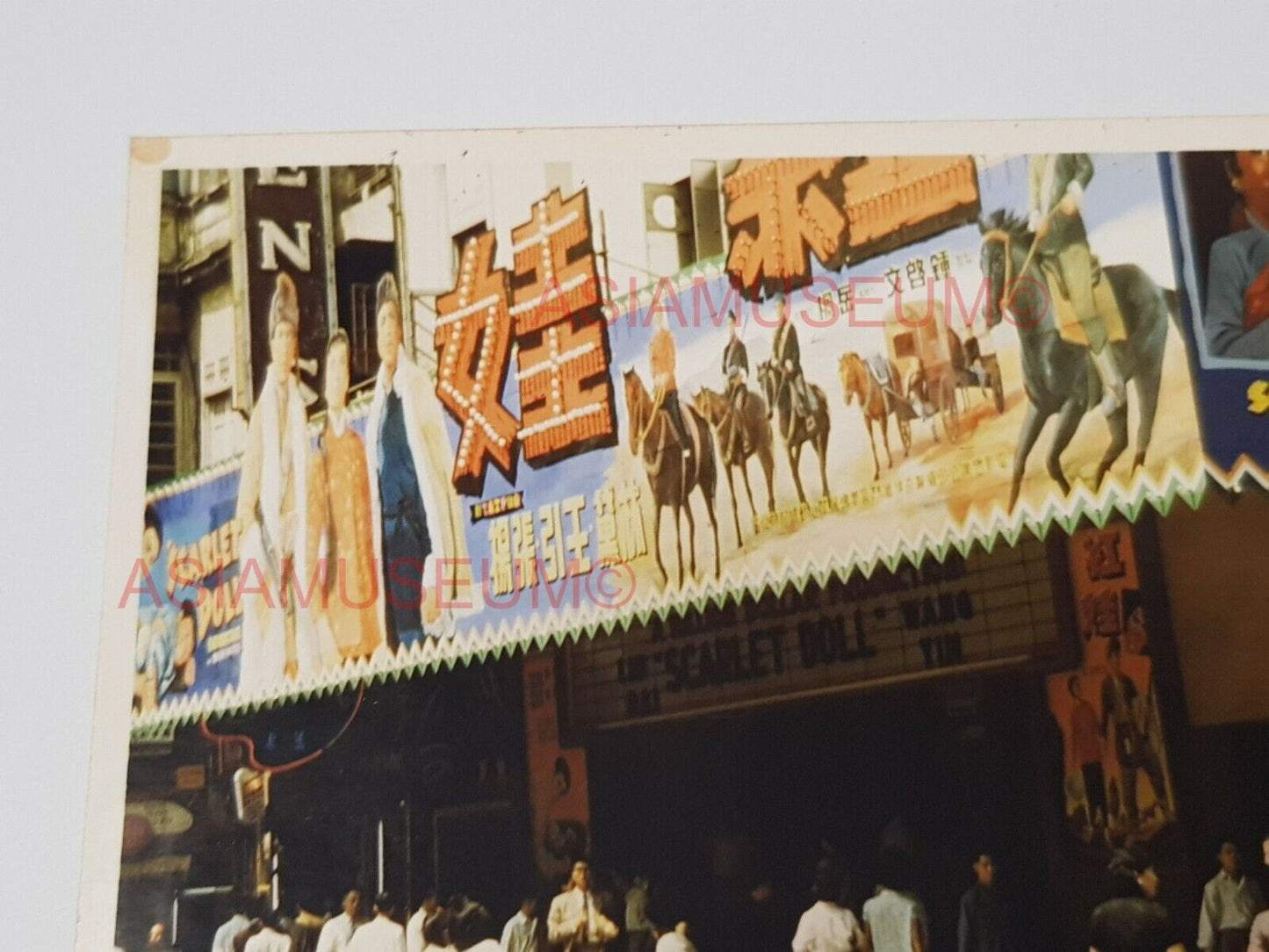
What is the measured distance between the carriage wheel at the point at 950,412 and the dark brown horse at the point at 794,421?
0.15 m

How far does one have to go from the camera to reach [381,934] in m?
1.57

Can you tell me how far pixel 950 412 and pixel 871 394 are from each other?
0.11 metres

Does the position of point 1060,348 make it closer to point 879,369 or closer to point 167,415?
point 879,369

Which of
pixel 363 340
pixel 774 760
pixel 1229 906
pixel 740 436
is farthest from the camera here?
pixel 363 340

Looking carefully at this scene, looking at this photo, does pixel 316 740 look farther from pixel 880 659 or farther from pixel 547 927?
pixel 880 659

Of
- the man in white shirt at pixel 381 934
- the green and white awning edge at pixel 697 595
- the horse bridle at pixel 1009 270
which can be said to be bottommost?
the man in white shirt at pixel 381 934

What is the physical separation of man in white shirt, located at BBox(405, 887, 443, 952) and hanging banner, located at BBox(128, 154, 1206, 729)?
0.31 m

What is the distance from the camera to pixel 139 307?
175 centimetres

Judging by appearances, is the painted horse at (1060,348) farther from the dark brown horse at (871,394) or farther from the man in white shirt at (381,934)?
the man in white shirt at (381,934)

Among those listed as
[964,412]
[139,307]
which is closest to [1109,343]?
[964,412]

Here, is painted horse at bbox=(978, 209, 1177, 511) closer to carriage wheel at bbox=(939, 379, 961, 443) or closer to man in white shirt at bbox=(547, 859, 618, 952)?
carriage wheel at bbox=(939, 379, 961, 443)

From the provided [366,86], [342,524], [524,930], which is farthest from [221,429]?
[524,930]

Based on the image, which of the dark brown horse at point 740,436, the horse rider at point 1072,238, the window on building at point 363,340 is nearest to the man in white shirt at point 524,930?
the dark brown horse at point 740,436

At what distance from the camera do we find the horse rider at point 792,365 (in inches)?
64.0
